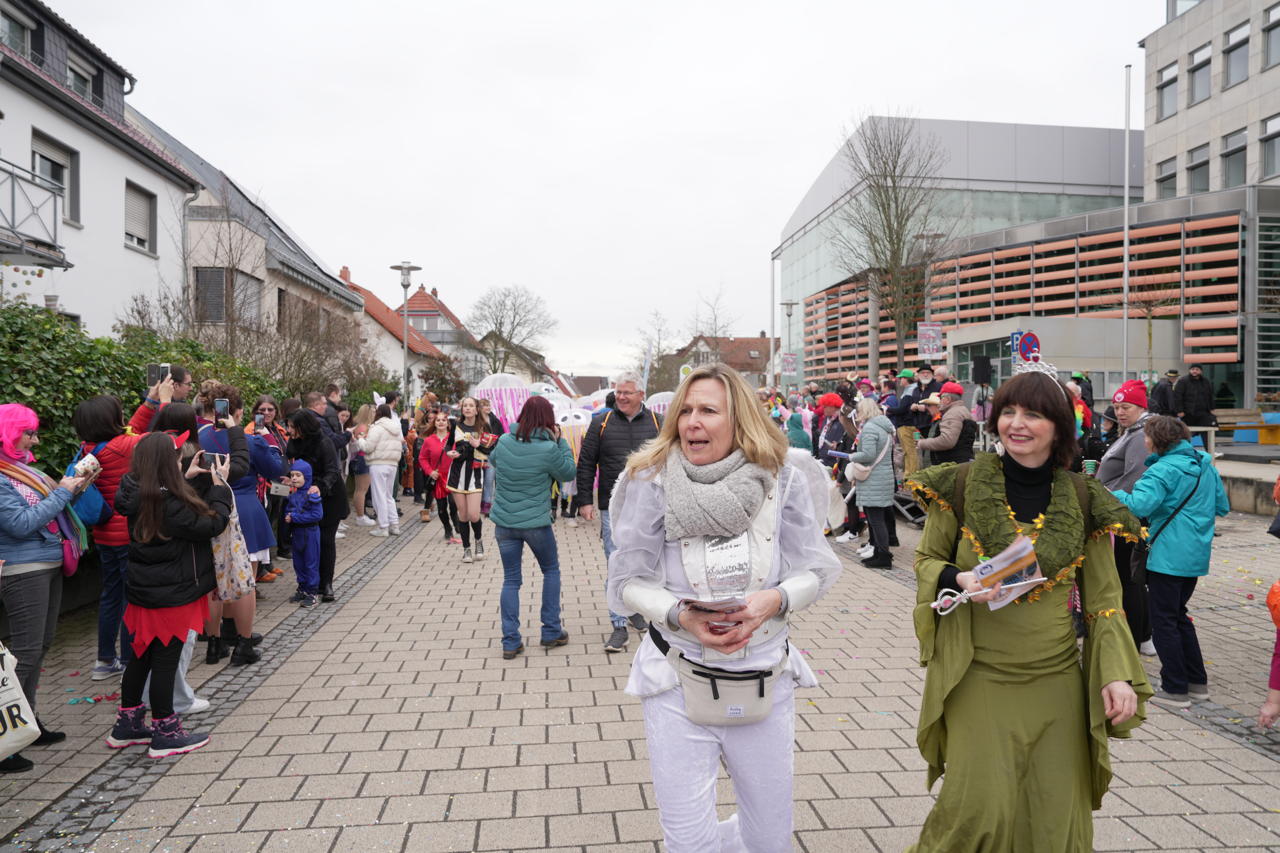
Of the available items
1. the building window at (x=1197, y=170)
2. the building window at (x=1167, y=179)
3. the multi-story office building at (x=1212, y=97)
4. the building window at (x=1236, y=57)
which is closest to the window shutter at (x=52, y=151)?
the multi-story office building at (x=1212, y=97)

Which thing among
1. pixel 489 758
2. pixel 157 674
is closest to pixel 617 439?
pixel 489 758

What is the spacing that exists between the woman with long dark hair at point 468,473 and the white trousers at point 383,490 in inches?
85.4

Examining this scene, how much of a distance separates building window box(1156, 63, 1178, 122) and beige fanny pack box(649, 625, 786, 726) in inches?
1616

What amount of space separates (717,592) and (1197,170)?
39.6m

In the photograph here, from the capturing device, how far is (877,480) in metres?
9.37

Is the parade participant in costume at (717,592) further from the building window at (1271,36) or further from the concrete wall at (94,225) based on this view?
the building window at (1271,36)

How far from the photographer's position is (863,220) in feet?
88.7

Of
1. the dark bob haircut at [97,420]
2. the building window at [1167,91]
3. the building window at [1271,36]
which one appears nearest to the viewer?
the dark bob haircut at [97,420]

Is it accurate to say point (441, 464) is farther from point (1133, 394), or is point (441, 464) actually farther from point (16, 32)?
point (16, 32)

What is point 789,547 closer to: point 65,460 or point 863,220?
point 65,460

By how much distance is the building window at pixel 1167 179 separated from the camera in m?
34.6

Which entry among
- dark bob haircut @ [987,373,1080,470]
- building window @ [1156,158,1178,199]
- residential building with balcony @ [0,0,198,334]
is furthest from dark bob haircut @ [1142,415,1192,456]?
building window @ [1156,158,1178,199]

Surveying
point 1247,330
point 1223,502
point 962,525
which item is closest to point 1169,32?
point 1247,330

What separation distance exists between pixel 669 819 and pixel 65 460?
6245 millimetres
